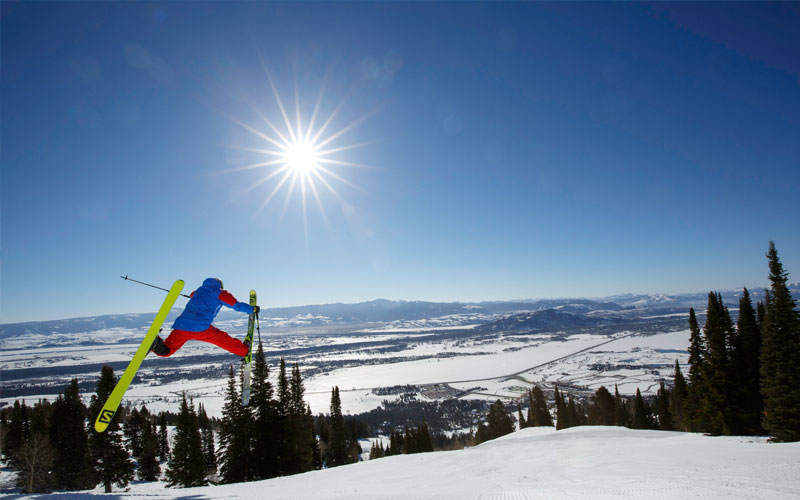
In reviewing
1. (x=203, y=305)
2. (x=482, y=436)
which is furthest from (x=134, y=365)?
(x=482, y=436)

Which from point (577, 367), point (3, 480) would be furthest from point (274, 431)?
point (577, 367)

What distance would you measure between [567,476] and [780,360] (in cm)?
1691

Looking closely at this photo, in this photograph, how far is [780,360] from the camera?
746 inches

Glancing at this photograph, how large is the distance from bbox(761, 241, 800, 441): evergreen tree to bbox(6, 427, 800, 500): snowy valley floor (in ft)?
5.04

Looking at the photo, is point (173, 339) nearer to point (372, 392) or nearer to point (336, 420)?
point (336, 420)

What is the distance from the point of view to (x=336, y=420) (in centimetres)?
3891

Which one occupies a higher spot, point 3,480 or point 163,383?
point 3,480

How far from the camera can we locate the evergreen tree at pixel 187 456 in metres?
26.6

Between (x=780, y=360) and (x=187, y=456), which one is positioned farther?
(x=187, y=456)

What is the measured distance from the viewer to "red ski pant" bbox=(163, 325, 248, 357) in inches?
385

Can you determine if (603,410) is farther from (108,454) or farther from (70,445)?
(70,445)

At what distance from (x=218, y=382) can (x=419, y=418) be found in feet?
403

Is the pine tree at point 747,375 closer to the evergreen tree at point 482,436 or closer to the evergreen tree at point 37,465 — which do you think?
the evergreen tree at point 482,436

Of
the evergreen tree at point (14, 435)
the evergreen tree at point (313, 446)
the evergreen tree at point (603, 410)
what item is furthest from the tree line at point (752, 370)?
the evergreen tree at point (14, 435)
